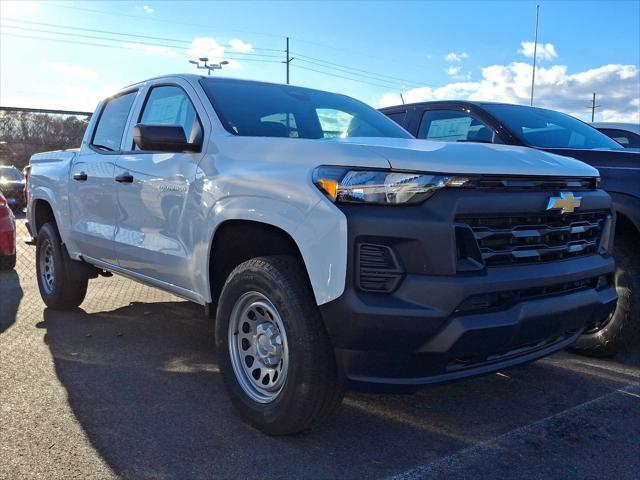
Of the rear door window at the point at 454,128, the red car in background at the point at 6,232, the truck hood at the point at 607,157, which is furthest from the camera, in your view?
the red car in background at the point at 6,232

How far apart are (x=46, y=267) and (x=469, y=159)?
4.83 metres

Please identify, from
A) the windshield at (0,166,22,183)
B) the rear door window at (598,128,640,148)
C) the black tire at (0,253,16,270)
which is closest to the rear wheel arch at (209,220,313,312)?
the rear door window at (598,128,640,148)

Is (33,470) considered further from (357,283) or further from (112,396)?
(357,283)

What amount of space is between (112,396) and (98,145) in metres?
2.40

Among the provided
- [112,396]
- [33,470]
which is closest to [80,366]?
[112,396]

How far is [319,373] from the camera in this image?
2684 millimetres

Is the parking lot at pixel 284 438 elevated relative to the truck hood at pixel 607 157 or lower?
lower

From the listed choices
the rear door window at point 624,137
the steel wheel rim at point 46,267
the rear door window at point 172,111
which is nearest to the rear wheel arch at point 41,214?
the steel wheel rim at point 46,267

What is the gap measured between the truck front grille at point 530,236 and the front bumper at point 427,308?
6 cm

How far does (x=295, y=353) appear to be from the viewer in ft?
8.88

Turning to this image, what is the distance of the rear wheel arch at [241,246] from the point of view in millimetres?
2939

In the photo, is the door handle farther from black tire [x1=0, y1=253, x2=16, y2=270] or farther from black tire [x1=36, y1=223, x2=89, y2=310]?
black tire [x1=0, y1=253, x2=16, y2=270]

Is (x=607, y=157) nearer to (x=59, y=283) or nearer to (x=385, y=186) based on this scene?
(x=385, y=186)

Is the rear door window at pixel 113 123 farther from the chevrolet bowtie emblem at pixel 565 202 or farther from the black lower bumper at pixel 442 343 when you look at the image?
the chevrolet bowtie emblem at pixel 565 202
